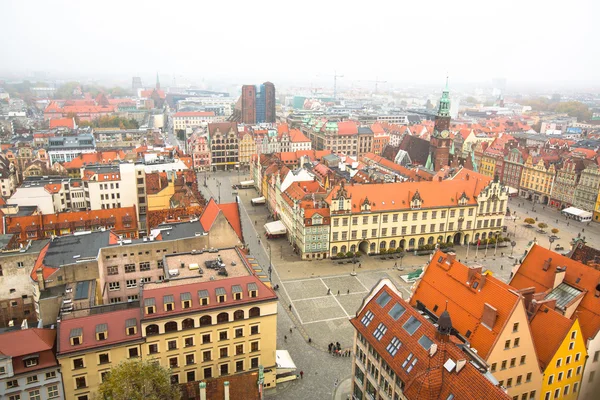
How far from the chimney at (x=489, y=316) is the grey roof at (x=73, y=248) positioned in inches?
1915

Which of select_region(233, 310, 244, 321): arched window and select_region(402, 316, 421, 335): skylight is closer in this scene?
select_region(402, 316, 421, 335): skylight

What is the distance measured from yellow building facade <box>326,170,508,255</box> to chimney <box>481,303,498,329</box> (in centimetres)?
5245

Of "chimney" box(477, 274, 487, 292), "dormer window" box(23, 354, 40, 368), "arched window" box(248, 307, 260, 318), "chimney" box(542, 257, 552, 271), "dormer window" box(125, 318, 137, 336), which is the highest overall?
"chimney" box(477, 274, 487, 292)

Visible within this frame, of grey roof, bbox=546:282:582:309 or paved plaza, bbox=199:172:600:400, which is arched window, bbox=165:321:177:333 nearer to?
paved plaza, bbox=199:172:600:400

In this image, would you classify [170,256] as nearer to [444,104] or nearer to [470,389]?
[470,389]

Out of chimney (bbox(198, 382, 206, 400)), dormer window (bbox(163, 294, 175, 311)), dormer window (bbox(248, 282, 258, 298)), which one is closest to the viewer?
chimney (bbox(198, 382, 206, 400))

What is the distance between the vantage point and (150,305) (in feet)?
164

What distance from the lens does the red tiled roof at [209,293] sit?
167ft

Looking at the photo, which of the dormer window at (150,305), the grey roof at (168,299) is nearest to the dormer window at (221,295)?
the grey roof at (168,299)

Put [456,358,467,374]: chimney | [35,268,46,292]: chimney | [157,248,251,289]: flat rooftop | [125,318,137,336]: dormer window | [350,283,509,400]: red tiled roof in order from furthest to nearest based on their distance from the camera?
[35,268,46,292]: chimney
[157,248,251,289]: flat rooftop
[125,318,137,336]: dormer window
[456,358,467,374]: chimney
[350,283,509,400]: red tiled roof

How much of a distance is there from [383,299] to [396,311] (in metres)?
2.74

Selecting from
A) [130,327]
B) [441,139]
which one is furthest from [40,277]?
[441,139]

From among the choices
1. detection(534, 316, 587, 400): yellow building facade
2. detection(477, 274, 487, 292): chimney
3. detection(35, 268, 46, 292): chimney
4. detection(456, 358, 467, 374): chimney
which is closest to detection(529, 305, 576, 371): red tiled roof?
detection(534, 316, 587, 400): yellow building facade

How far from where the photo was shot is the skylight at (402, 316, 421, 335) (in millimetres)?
44594
